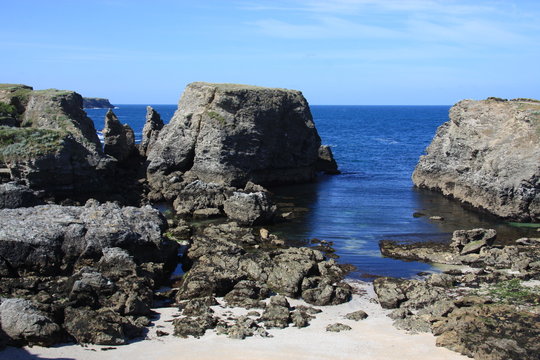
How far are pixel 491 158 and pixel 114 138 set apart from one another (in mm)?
39955

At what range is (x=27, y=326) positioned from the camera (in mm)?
22156

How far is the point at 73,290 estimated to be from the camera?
84.2 feet

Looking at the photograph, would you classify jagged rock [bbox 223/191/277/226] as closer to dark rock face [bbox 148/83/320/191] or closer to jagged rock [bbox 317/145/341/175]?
dark rock face [bbox 148/83/320/191]

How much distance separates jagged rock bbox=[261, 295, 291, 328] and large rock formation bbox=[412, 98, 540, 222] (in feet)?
90.1

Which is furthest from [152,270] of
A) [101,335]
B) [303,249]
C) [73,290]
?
[303,249]

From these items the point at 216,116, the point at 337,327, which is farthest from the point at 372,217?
the point at 337,327

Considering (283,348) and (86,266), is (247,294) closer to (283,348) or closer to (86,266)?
(283,348)

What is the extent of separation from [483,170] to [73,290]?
3910 centimetres

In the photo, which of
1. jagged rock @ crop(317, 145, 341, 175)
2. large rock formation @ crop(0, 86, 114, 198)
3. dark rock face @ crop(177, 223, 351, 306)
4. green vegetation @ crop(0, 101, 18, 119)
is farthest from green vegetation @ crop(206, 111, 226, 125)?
dark rock face @ crop(177, 223, 351, 306)

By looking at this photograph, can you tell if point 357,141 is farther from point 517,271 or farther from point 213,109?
point 517,271

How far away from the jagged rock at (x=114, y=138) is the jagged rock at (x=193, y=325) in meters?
41.7

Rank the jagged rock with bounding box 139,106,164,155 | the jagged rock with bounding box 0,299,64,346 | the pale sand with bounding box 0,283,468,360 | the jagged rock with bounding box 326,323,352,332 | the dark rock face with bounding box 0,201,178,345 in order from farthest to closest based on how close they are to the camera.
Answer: the jagged rock with bounding box 139,106,164,155, the jagged rock with bounding box 326,323,352,332, the dark rock face with bounding box 0,201,178,345, the jagged rock with bounding box 0,299,64,346, the pale sand with bounding box 0,283,468,360

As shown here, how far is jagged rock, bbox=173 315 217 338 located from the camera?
2403 centimetres

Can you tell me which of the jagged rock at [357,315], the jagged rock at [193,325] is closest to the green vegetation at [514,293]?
the jagged rock at [357,315]
